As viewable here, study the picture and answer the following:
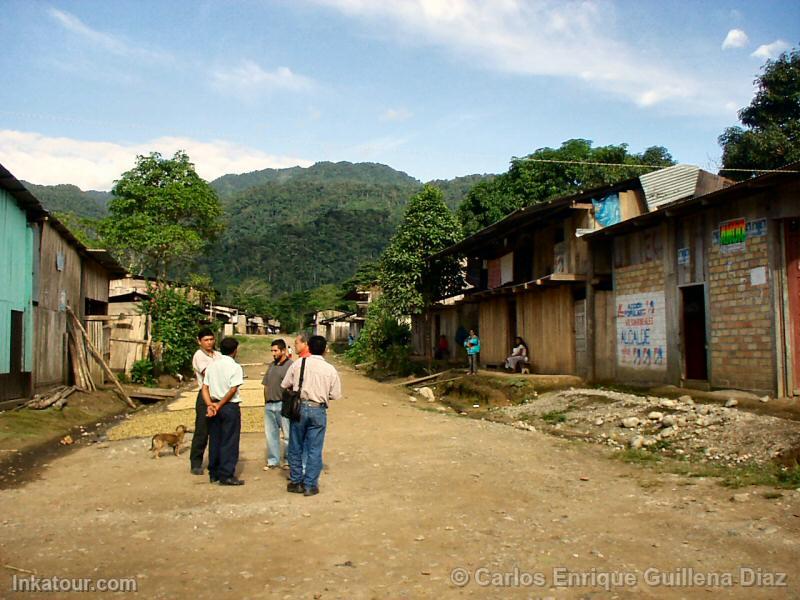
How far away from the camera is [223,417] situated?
7465mm

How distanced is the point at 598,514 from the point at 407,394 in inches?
583

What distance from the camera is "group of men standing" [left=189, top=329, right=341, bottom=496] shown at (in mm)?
6934

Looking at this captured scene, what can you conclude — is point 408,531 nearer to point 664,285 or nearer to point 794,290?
point 794,290

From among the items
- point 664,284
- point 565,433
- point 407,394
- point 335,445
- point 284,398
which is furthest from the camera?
point 407,394

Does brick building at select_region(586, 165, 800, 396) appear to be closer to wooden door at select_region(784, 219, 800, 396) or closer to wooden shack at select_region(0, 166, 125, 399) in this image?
wooden door at select_region(784, 219, 800, 396)

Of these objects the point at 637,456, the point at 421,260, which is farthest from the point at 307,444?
the point at 421,260

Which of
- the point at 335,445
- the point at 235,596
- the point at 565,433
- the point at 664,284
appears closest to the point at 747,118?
the point at 664,284

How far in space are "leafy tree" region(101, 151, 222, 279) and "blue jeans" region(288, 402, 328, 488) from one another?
29.6 metres

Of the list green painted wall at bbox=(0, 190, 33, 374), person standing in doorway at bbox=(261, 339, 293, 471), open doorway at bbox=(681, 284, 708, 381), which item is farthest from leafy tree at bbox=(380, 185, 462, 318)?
person standing in doorway at bbox=(261, 339, 293, 471)

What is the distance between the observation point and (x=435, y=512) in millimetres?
6145

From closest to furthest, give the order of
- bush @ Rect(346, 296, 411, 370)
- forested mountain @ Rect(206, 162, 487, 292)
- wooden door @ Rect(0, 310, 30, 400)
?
wooden door @ Rect(0, 310, 30, 400)
bush @ Rect(346, 296, 411, 370)
forested mountain @ Rect(206, 162, 487, 292)

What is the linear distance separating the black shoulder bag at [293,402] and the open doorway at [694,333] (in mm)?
9446

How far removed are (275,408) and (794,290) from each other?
28.4 feet

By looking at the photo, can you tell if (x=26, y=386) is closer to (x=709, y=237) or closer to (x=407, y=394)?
(x=407, y=394)
